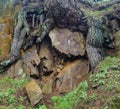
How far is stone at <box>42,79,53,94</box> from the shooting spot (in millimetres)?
10422

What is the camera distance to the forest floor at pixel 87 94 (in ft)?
24.8

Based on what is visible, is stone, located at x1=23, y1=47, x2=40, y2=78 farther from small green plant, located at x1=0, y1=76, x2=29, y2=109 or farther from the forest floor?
the forest floor

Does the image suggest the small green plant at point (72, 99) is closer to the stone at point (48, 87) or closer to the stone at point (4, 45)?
the stone at point (48, 87)

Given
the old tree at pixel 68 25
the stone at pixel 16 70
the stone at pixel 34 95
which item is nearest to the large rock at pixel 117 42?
the old tree at pixel 68 25

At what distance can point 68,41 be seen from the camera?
1189cm

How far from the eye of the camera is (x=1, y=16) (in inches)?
561

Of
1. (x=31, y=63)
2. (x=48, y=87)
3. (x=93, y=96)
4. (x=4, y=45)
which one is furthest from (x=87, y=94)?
(x=4, y=45)

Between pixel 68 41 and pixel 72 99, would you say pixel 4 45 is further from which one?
pixel 72 99

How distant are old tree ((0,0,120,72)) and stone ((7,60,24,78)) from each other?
20 cm

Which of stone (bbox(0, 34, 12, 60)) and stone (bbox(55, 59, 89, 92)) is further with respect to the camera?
stone (bbox(0, 34, 12, 60))

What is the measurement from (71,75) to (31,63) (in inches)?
84.3

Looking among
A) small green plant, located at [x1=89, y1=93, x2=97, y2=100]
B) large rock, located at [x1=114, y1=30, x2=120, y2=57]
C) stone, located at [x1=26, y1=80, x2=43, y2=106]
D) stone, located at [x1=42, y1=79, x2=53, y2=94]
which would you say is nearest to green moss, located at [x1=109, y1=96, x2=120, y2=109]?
small green plant, located at [x1=89, y1=93, x2=97, y2=100]

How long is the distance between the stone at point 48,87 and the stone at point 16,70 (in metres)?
1.53

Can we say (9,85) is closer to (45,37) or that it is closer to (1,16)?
(45,37)
